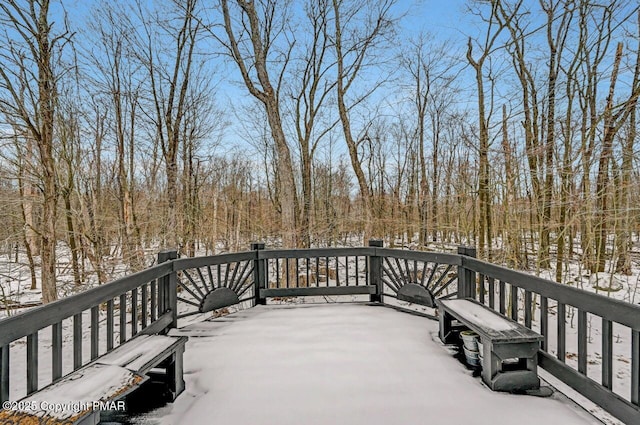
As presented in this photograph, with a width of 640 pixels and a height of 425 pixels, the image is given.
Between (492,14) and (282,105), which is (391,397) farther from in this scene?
(282,105)

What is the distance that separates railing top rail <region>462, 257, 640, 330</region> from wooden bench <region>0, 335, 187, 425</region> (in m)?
2.59

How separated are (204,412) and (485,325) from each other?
79.7 inches

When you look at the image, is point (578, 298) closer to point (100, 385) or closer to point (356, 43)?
point (100, 385)

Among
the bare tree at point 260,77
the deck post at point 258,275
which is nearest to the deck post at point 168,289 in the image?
the deck post at point 258,275

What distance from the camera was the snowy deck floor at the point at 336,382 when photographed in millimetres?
1944

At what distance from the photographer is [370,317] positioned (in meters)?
3.79

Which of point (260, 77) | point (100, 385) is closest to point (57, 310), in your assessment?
point (100, 385)

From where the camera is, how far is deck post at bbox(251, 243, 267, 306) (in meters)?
4.47

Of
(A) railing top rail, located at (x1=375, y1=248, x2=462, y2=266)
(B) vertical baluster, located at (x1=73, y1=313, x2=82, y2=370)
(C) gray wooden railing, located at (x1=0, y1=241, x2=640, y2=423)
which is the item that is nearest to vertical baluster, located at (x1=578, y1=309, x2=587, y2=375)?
(C) gray wooden railing, located at (x1=0, y1=241, x2=640, y2=423)

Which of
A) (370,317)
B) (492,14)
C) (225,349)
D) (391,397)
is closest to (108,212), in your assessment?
(225,349)

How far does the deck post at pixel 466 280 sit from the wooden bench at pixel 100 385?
2765mm

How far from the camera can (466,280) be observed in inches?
134

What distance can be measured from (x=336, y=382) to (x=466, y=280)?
1883 millimetres

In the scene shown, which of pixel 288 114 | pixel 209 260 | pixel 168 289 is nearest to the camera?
pixel 168 289
